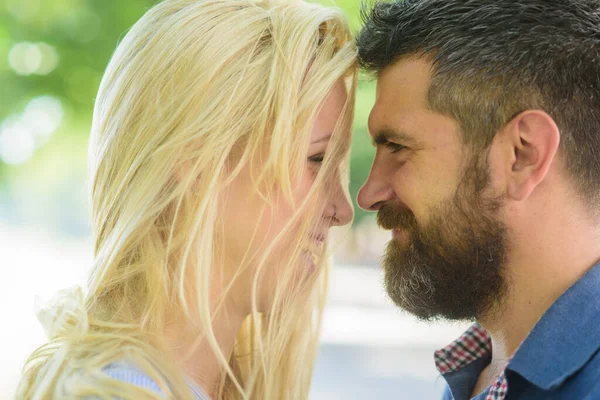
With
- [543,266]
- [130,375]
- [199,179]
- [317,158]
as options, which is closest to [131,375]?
[130,375]

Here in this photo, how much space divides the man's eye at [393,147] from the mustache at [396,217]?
0.45 feet

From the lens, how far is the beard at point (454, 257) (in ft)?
5.77

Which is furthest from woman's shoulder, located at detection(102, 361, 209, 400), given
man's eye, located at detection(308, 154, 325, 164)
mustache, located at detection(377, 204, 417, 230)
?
mustache, located at detection(377, 204, 417, 230)

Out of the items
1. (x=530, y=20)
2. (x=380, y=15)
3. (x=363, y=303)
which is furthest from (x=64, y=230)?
(x=530, y=20)

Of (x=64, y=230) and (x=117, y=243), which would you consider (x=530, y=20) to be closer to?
(x=117, y=243)

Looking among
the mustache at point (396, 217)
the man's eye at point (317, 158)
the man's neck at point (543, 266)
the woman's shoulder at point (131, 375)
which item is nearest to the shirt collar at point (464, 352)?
the man's neck at point (543, 266)

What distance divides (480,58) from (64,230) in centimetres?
407

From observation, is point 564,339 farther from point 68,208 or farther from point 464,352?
point 68,208

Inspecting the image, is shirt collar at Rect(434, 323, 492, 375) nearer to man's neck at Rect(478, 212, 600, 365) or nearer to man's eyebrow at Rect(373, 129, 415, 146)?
man's neck at Rect(478, 212, 600, 365)

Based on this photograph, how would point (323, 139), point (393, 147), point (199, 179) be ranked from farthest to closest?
point (393, 147), point (323, 139), point (199, 179)

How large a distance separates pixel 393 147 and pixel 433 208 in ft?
0.61

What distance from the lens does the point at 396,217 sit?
1929 millimetres

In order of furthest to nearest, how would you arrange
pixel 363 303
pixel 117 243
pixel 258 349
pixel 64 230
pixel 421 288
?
pixel 363 303 → pixel 64 230 → pixel 258 349 → pixel 421 288 → pixel 117 243

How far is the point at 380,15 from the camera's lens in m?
1.90
